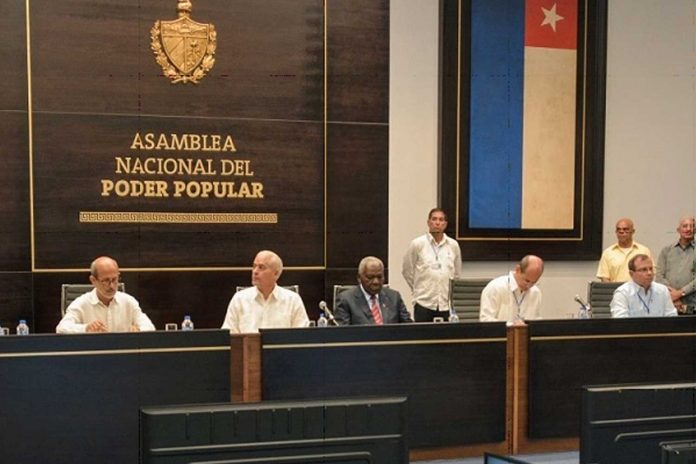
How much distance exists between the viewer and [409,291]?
7.96 meters

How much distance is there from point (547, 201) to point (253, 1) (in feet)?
10.6

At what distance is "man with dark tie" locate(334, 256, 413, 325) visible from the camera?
516 centimetres

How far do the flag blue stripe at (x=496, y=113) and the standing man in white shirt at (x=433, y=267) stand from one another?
3.13 feet

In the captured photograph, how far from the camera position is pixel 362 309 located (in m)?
5.19

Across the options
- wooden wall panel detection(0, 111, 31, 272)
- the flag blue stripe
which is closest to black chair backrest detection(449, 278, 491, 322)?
the flag blue stripe

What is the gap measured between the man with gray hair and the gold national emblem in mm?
4043

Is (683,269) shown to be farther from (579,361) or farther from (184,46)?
(184,46)

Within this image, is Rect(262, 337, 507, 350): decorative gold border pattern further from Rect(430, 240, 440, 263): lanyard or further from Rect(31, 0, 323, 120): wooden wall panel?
Rect(31, 0, 323, 120): wooden wall panel

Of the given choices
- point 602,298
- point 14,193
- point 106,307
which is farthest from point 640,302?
point 14,193

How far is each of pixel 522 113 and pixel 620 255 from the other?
5.44 feet

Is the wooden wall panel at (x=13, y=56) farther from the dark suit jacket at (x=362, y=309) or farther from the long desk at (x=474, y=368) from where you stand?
the long desk at (x=474, y=368)

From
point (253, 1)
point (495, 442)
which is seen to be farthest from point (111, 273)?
point (253, 1)

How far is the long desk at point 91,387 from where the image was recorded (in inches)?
157

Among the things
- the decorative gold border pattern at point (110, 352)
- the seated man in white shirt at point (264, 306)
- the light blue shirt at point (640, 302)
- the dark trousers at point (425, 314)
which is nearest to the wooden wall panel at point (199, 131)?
the dark trousers at point (425, 314)
